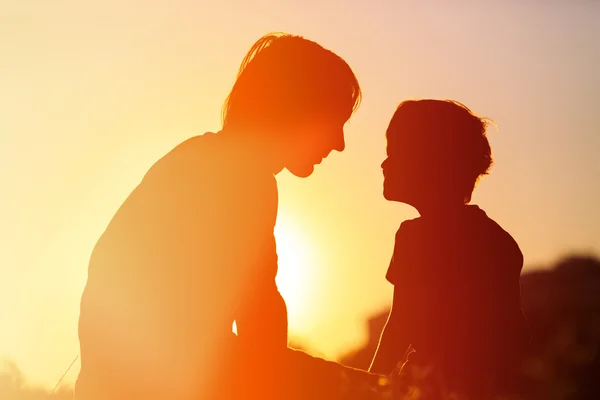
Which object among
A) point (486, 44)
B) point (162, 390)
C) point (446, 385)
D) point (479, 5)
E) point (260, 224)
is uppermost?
point (479, 5)

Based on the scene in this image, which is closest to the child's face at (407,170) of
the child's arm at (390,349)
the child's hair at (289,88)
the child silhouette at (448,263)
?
the child silhouette at (448,263)

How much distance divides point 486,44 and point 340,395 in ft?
5.13

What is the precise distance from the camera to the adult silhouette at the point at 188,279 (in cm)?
172

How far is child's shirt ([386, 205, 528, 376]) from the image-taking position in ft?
7.03

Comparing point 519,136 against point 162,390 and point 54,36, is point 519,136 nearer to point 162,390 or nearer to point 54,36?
point 162,390

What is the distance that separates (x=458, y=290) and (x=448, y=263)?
0.10m

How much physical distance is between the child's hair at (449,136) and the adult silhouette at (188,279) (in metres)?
0.58

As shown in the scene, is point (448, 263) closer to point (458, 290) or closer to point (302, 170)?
point (458, 290)

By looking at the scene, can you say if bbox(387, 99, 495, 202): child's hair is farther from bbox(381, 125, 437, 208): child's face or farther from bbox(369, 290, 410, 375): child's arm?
bbox(369, 290, 410, 375): child's arm

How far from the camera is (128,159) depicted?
223 cm

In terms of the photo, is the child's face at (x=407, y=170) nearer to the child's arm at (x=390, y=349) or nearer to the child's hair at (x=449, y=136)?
the child's hair at (x=449, y=136)

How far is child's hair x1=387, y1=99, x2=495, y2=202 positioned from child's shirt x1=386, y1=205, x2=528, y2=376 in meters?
0.15

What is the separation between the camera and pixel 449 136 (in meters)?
2.30

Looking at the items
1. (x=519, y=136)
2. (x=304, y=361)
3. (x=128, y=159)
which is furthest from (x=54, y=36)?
(x=519, y=136)
